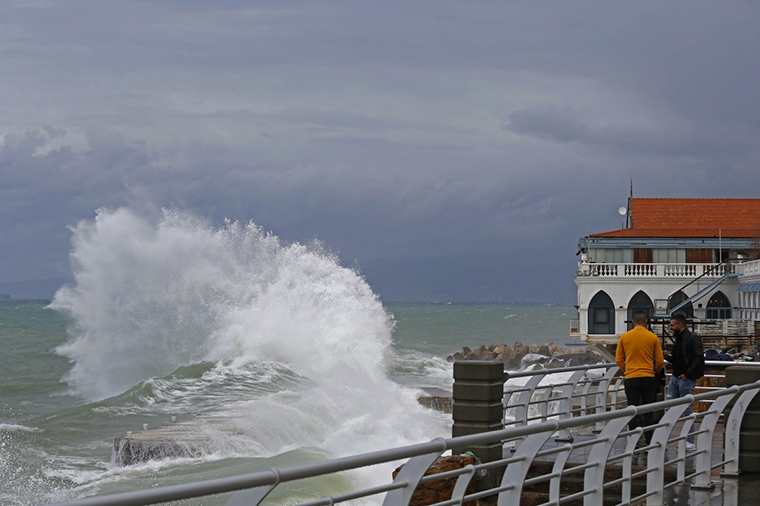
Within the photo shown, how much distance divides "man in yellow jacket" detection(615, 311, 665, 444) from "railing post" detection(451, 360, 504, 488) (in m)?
1.68

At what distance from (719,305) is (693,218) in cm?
726

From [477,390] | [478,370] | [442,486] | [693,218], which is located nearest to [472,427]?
[477,390]

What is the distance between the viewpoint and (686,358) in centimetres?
1267

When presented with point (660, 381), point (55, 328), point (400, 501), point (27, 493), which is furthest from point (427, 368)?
point (55, 328)

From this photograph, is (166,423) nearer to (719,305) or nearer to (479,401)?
(479,401)

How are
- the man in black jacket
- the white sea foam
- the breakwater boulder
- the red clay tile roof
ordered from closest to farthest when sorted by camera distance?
1. the man in black jacket
2. the white sea foam
3. the red clay tile roof
4. the breakwater boulder

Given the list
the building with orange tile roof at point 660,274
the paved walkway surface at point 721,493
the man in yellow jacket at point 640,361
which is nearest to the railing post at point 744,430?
the paved walkway surface at point 721,493

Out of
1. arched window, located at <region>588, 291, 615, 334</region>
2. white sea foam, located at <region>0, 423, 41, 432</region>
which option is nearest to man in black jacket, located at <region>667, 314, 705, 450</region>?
white sea foam, located at <region>0, 423, 41, 432</region>

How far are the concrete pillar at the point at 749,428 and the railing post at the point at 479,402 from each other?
8.67 ft

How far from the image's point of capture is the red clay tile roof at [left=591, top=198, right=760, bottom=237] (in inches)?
1953

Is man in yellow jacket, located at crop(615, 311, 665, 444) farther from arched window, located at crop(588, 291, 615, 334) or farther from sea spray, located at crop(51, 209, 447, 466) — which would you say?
arched window, located at crop(588, 291, 615, 334)

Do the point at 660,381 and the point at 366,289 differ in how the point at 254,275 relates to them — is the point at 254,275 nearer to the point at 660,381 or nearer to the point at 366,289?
the point at 366,289

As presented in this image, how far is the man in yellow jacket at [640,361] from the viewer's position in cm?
1225

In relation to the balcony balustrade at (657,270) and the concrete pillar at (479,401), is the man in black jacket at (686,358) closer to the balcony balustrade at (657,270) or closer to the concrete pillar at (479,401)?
the concrete pillar at (479,401)
